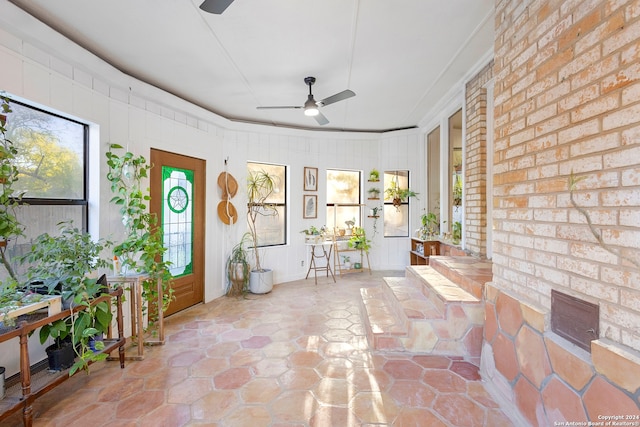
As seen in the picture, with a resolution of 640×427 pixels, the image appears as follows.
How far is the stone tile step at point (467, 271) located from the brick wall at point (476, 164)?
220 mm

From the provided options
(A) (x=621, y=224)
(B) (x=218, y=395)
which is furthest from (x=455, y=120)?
(B) (x=218, y=395)

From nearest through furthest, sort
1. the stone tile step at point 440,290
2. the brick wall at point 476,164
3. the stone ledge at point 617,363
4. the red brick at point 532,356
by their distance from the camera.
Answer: the stone ledge at point 617,363
the red brick at point 532,356
the stone tile step at point 440,290
the brick wall at point 476,164

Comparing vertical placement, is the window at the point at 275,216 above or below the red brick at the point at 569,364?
above

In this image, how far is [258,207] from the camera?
17.4 ft

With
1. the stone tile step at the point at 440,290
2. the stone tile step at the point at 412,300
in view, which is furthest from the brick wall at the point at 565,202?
the stone tile step at the point at 412,300

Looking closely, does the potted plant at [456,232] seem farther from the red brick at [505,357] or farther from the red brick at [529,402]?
the red brick at [529,402]

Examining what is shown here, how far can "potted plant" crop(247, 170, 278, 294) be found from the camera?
15.9ft

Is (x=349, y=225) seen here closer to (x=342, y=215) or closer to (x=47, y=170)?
(x=342, y=215)

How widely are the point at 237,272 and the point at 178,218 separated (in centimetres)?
127

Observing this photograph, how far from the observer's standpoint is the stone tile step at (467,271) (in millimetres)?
2768

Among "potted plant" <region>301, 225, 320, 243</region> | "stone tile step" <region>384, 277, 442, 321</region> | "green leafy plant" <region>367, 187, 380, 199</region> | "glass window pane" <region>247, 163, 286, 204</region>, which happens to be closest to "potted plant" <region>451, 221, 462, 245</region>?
"stone tile step" <region>384, 277, 442, 321</region>

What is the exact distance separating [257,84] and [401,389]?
11.5 feet

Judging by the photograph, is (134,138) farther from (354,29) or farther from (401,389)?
(401,389)

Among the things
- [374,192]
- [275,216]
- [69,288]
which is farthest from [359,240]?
[69,288]
